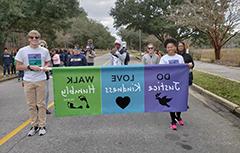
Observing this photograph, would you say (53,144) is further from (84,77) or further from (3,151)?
(84,77)

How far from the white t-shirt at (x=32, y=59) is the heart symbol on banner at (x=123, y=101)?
1501 mm

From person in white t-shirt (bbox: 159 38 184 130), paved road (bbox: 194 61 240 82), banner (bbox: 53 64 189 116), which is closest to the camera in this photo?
banner (bbox: 53 64 189 116)

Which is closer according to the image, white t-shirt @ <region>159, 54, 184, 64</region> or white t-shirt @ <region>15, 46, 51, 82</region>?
white t-shirt @ <region>15, 46, 51, 82</region>

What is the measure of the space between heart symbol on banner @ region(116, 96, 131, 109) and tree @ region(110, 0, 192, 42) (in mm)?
39297

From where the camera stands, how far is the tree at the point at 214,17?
31.8m

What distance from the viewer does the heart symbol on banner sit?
20.6 ft

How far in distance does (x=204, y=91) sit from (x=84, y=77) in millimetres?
6630

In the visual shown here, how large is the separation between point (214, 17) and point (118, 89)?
91.9 feet

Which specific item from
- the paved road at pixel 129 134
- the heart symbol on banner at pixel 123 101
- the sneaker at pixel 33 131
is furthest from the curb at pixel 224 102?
the sneaker at pixel 33 131

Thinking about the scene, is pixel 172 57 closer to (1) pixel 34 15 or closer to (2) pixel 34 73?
Answer: (2) pixel 34 73

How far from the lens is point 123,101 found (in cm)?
629

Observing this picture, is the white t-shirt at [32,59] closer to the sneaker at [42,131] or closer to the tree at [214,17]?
the sneaker at [42,131]

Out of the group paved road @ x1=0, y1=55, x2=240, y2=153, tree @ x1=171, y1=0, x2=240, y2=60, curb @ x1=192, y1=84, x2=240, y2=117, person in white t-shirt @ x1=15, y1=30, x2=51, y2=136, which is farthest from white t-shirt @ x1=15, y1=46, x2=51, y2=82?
tree @ x1=171, y1=0, x2=240, y2=60

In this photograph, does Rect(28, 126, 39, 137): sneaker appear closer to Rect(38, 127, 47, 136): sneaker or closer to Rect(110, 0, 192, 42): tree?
Rect(38, 127, 47, 136): sneaker
